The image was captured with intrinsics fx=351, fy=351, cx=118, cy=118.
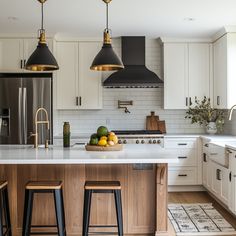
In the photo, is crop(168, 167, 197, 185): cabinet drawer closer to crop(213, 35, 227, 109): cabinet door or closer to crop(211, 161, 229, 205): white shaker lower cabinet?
crop(211, 161, 229, 205): white shaker lower cabinet

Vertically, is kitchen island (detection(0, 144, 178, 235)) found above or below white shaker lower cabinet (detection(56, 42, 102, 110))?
below

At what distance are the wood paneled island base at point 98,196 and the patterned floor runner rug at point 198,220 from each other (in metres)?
0.56

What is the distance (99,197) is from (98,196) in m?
0.02

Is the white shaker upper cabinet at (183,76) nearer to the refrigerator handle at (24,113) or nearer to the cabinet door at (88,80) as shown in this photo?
the cabinet door at (88,80)

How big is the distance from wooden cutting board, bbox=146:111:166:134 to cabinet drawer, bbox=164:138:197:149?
1.56 ft

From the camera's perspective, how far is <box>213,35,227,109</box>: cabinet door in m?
5.42

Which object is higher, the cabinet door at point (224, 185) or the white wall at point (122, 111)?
the white wall at point (122, 111)

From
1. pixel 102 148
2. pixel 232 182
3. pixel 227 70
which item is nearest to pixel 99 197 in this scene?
pixel 102 148

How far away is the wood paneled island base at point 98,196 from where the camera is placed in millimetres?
3520

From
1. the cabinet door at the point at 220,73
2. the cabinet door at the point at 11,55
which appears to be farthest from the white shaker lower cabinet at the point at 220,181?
the cabinet door at the point at 11,55

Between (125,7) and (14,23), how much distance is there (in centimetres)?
178

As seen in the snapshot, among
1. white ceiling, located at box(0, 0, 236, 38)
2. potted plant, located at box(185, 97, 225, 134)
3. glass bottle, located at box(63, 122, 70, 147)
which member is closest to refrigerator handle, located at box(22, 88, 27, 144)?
white ceiling, located at box(0, 0, 236, 38)

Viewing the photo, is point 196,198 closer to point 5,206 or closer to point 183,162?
point 183,162

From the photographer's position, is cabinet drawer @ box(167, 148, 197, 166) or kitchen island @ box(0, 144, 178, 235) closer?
kitchen island @ box(0, 144, 178, 235)
